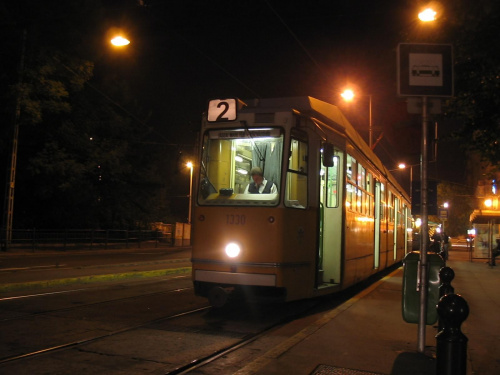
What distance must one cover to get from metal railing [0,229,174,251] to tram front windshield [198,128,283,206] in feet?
64.6

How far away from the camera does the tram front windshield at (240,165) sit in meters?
7.99

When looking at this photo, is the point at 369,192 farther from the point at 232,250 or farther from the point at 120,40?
the point at 120,40

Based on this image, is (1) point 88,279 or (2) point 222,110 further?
(1) point 88,279

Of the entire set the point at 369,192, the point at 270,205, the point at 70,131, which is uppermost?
the point at 70,131

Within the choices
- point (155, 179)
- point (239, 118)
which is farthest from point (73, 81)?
point (239, 118)

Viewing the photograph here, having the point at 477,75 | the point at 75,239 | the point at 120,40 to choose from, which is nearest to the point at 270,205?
the point at 477,75

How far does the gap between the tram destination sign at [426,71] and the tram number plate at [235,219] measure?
3.00 m

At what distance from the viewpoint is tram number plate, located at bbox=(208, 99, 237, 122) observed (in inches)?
324

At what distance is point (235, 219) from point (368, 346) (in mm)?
2687

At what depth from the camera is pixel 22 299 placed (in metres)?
9.77

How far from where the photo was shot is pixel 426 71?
20.1ft

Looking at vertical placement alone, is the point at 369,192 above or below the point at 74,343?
above

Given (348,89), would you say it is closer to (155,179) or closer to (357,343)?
(357,343)

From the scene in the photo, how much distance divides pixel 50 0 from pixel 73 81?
4.06 m
